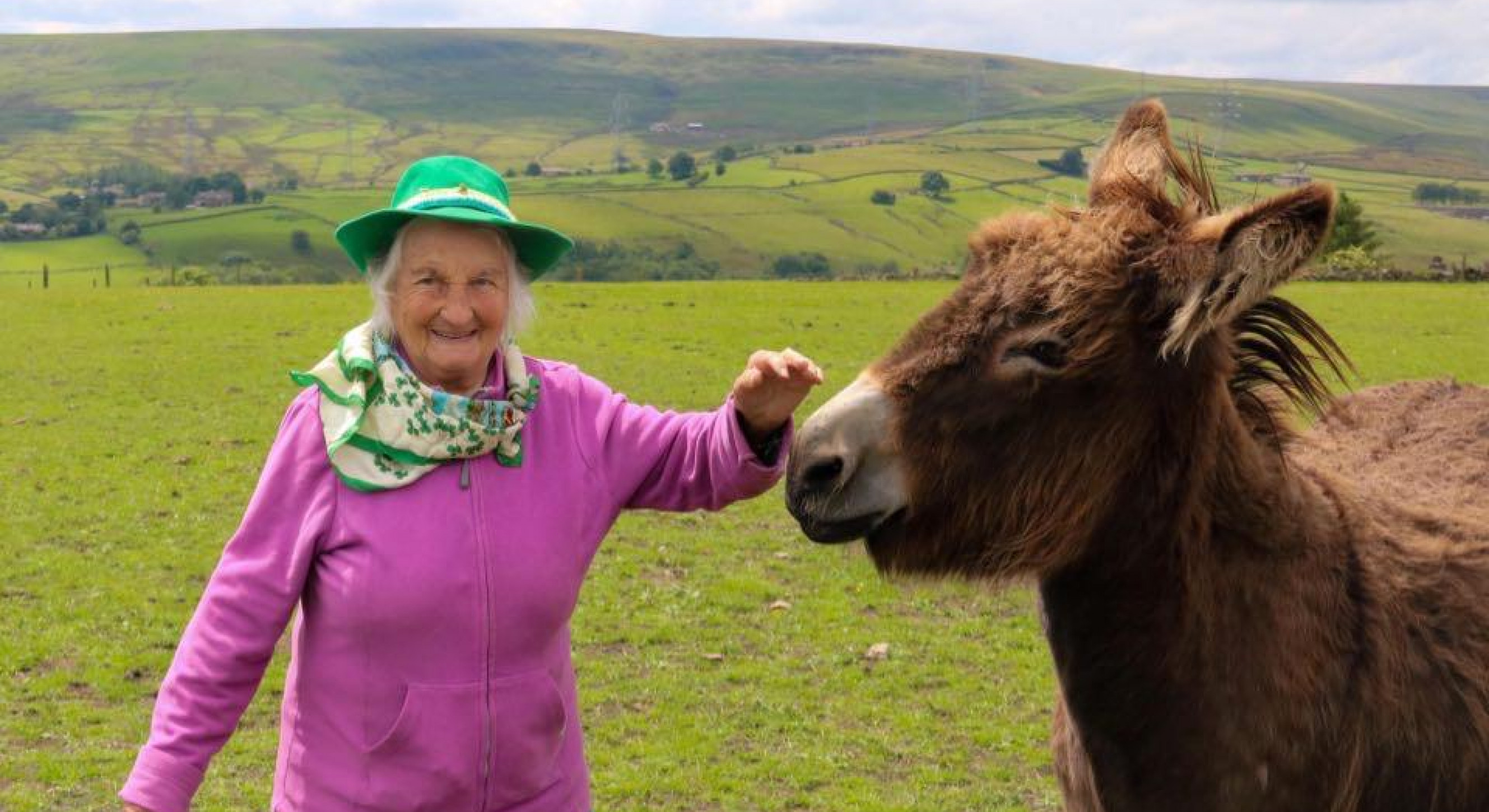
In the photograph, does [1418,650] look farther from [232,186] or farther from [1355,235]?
[232,186]

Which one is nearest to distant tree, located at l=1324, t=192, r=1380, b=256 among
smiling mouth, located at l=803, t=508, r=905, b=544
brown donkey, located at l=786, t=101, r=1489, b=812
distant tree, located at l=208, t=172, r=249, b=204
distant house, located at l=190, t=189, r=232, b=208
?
brown donkey, located at l=786, t=101, r=1489, b=812

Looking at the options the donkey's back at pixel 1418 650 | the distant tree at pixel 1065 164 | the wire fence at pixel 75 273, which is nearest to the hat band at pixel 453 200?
the donkey's back at pixel 1418 650

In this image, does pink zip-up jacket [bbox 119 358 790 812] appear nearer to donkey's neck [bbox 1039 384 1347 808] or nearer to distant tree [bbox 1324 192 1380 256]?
donkey's neck [bbox 1039 384 1347 808]

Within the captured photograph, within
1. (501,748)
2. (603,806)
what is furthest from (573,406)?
(603,806)

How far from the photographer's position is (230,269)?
240 ft

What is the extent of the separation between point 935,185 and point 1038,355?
104137mm

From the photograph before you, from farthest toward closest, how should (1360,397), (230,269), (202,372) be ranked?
(230,269)
(202,372)
(1360,397)

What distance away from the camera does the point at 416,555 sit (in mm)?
3428

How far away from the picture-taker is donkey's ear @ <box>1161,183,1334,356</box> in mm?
2979

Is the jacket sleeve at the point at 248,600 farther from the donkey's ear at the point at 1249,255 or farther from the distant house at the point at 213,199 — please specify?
the distant house at the point at 213,199

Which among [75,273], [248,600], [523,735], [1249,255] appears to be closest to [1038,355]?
[1249,255]

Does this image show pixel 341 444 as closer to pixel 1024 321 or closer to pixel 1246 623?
pixel 1024 321

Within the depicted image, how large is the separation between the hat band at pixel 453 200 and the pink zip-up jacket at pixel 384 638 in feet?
1.95

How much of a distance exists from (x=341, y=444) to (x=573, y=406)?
72cm
